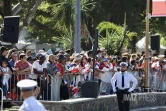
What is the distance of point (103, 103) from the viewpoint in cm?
1797

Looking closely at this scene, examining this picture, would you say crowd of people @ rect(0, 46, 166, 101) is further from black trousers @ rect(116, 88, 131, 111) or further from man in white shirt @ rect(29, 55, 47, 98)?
black trousers @ rect(116, 88, 131, 111)

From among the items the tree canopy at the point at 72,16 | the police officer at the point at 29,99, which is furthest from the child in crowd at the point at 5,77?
the tree canopy at the point at 72,16

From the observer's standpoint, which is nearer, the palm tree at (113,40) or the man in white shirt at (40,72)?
the man in white shirt at (40,72)

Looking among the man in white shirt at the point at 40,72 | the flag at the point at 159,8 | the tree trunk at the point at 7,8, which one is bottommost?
the man in white shirt at the point at 40,72

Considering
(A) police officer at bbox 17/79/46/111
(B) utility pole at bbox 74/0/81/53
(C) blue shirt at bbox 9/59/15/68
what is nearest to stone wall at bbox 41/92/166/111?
(C) blue shirt at bbox 9/59/15/68

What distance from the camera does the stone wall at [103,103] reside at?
1563 centimetres

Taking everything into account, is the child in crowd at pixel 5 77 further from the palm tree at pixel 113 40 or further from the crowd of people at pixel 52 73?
the palm tree at pixel 113 40

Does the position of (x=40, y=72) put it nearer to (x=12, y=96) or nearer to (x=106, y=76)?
(x=12, y=96)

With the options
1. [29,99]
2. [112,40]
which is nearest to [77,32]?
[112,40]

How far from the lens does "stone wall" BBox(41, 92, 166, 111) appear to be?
15.6 metres

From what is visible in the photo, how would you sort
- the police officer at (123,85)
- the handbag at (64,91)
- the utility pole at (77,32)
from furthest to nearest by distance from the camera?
1. the utility pole at (77,32)
2. the police officer at (123,85)
3. the handbag at (64,91)

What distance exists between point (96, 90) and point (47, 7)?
2500cm

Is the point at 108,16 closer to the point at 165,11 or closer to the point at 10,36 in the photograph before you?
the point at 165,11

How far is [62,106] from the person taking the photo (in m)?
15.6
